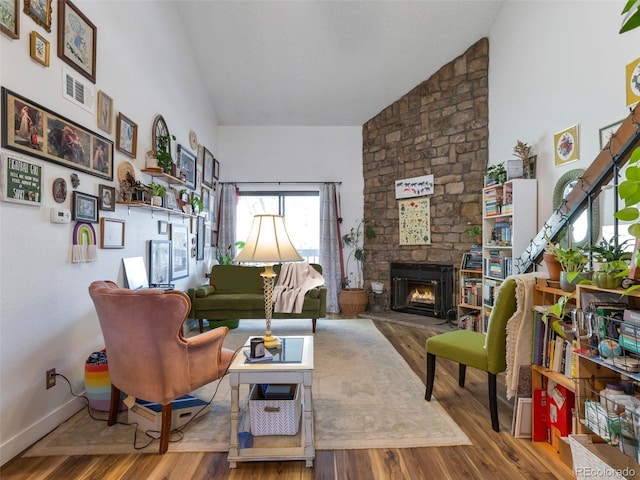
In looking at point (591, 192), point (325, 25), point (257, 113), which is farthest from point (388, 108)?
point (591, 192)

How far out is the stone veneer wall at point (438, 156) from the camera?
451 centimetres

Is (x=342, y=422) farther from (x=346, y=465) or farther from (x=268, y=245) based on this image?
(x=268, y=245)

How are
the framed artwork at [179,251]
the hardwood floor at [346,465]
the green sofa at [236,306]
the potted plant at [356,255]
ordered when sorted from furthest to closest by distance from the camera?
the potted plant at [356,255] → the green sofa at [236,306] → the framed artwork at [179,251] → the hardwood floor at [346,465]

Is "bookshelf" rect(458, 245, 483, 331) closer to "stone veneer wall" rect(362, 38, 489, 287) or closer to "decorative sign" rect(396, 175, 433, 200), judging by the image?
"stone veneer wall" rect(362, 38, 489, 287)

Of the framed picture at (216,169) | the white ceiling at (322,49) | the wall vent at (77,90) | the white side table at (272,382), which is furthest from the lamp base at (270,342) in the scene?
the framed picture at (216,169)

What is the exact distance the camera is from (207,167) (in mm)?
5316

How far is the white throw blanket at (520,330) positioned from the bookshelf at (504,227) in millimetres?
1541

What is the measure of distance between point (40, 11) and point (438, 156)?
175 inches

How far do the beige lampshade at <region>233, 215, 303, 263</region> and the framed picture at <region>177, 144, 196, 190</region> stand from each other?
2591 millimetres

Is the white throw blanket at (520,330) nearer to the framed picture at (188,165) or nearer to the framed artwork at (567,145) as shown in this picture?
the framed artwork at (567,145)

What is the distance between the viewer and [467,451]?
186 centimetres

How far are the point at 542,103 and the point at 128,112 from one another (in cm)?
409

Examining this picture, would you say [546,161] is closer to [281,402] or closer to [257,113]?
[281,402]

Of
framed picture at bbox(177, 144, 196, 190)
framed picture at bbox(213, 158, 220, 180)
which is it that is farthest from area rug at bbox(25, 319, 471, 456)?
framed picture at bbox(213, 158, 220, 180)
